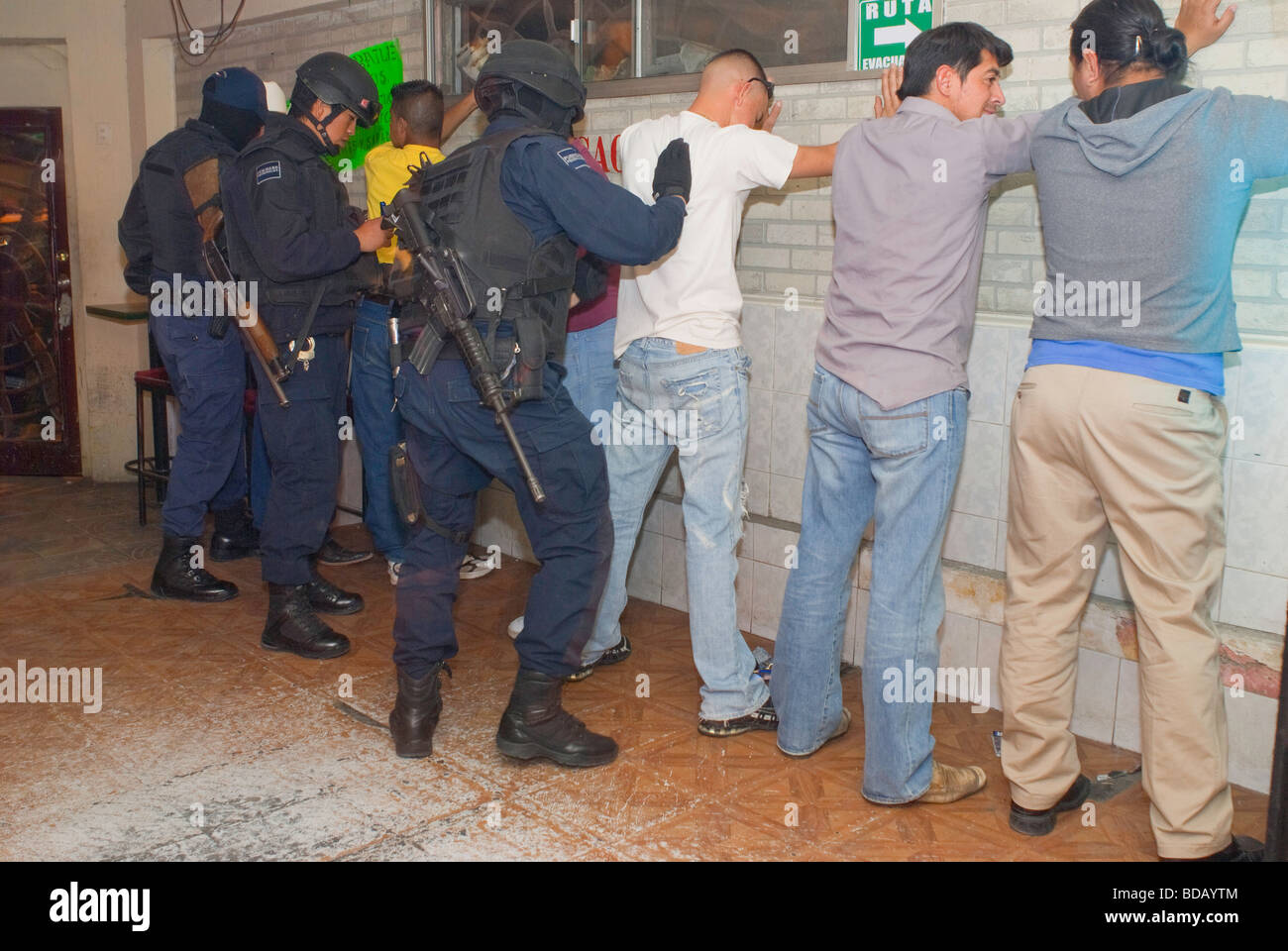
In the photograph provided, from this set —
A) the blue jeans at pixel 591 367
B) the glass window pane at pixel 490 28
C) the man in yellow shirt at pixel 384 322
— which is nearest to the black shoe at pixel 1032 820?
the blue jeans at pixel 591 367

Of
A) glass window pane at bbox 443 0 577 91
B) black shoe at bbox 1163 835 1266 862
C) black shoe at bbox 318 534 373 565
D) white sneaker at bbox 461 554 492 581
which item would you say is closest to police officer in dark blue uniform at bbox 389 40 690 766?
black shoe at bbox 1163 835 1266 862

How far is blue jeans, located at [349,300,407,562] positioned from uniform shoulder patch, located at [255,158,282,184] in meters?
0.88

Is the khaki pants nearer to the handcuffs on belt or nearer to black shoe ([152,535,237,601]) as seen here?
the handcuffs on belt

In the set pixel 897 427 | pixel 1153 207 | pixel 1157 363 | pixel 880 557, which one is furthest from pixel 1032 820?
pixel 1153 207

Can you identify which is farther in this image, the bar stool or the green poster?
the bar stool

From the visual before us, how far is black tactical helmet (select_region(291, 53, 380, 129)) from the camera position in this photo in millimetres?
4090

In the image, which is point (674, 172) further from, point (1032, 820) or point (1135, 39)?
point (1032, 820)

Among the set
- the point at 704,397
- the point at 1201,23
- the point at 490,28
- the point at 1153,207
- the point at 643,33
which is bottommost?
the point at 704,397

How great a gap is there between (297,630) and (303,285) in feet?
4.09

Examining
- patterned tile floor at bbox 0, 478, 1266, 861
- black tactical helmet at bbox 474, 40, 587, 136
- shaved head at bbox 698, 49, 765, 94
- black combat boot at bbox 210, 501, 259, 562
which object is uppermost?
shaved head at bbox 698, 49, 765, 94

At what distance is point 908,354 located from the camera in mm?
3006

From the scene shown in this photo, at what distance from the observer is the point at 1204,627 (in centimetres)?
274

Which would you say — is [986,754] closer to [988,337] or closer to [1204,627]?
[1204,627]

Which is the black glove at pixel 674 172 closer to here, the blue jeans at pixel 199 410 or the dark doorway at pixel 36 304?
the blue jeans at pixel 199 410
